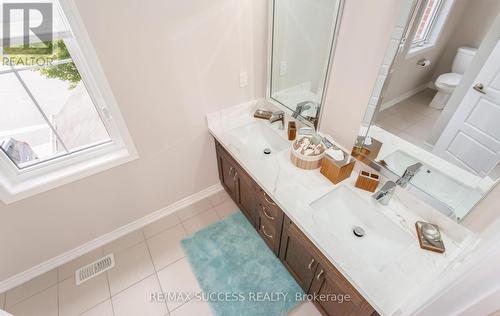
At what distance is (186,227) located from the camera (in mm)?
2174

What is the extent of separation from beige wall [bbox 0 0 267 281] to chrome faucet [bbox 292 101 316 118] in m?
0.48

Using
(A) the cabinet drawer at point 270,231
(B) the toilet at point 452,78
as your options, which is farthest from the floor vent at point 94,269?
(B) the toilet at point 452,78

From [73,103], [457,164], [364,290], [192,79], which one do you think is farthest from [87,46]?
[457,164]

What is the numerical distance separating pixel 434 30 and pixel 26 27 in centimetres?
207

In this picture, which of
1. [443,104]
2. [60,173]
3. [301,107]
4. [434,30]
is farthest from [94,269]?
[434,30]

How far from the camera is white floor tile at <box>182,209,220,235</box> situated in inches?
85.1

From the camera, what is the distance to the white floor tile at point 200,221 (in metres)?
2.16

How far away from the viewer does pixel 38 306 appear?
1686 mm

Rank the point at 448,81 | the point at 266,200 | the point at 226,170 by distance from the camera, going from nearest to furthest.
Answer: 1. the point at 448,81
2. the point at 266,200
3. the point at 226,170

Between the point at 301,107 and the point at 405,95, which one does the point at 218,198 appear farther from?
the point at 405,95

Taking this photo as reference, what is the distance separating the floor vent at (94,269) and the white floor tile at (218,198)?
0.98m

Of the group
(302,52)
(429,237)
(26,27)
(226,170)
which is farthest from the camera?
(226,170)

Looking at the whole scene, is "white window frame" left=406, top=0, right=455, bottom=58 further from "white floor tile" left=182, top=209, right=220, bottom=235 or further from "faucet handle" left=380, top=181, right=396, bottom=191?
"white floor tile" left=182, top=209, right=220, bottom=235

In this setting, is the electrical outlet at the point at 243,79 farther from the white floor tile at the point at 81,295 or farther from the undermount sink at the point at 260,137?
the white floor tile at the point at 81,295
